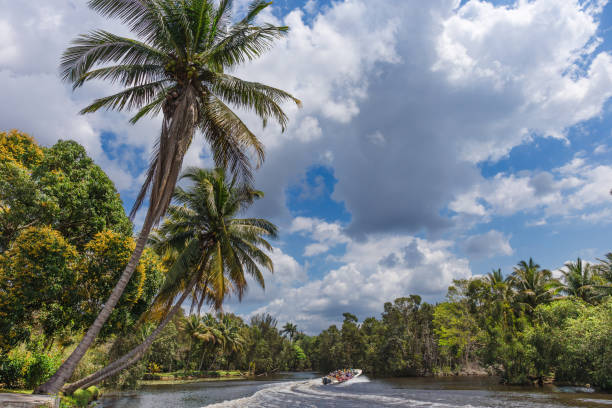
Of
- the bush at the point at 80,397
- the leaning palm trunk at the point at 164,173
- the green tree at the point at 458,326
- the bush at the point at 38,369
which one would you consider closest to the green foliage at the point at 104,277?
the bush at the point at 80,397

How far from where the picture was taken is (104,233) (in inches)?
485

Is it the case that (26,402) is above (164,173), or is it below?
below

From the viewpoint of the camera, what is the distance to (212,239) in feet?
55.3

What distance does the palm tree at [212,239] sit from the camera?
618 inches

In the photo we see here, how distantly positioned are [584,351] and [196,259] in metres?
26.3

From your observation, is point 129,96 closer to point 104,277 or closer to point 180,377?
point 104,277

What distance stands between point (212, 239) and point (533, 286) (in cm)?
3998

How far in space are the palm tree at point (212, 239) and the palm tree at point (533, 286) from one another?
35309 mm

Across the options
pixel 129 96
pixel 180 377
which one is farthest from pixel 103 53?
pixel 180 377

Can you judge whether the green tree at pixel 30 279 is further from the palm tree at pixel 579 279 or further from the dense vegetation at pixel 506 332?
the palm tree at pixel 579 279

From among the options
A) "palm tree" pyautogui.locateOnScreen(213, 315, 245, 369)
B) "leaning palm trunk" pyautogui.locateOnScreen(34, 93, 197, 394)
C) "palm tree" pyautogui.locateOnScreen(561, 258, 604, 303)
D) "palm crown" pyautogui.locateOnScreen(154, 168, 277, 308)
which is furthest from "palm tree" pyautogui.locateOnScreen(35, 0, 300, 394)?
"palm tree" pyautogui.locateOnScreen(213, 315, 245, 369)

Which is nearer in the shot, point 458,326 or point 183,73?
point 183,73

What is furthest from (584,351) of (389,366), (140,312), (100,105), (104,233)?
(389,366)

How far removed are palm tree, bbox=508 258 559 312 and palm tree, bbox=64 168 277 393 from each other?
3531 cm
